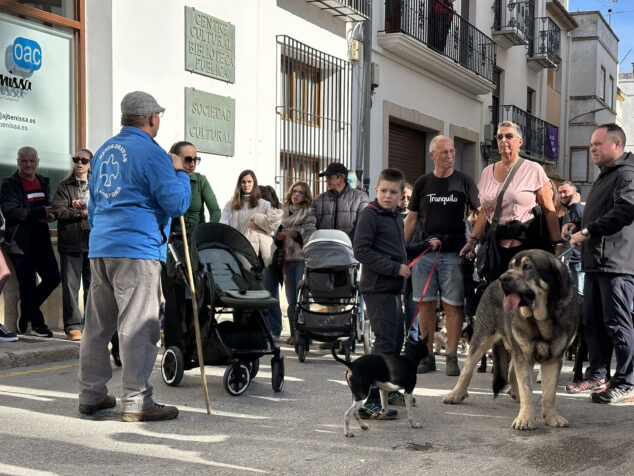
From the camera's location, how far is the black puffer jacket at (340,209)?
8.80 metres

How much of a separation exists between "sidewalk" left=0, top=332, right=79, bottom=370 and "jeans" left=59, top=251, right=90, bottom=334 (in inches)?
11.7

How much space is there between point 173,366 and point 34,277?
9.39 feet

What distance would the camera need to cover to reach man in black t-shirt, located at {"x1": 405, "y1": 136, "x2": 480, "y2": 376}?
7.34 metres

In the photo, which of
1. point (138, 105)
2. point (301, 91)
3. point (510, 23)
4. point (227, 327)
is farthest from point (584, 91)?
point (138, 105)

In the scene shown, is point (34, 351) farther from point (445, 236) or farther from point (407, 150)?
point (407, 150)

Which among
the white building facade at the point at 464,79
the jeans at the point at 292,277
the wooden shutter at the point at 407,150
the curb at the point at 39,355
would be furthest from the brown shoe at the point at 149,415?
the wooden shutter at the point at 407,150

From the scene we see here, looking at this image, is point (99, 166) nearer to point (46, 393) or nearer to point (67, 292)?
point (46, 393)

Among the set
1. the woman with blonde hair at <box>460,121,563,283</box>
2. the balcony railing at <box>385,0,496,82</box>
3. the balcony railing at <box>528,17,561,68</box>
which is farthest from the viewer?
the balcony railing at <box>528,17,561,68</box>

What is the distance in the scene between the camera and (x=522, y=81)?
24.9 metres

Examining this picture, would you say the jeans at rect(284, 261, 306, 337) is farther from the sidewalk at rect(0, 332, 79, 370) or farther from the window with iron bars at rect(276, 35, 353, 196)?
the window with iron bars at rect(276, 35, 353, 196)

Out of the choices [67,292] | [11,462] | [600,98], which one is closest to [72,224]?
[67,292]

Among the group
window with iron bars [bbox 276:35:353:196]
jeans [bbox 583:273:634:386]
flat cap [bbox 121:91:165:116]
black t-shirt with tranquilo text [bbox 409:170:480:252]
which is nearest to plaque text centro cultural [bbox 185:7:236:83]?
window with iron bars [bbox 276:35:353:196]

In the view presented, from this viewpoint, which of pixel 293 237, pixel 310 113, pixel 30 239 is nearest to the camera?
pixel 30 239

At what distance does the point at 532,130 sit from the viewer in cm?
2539
